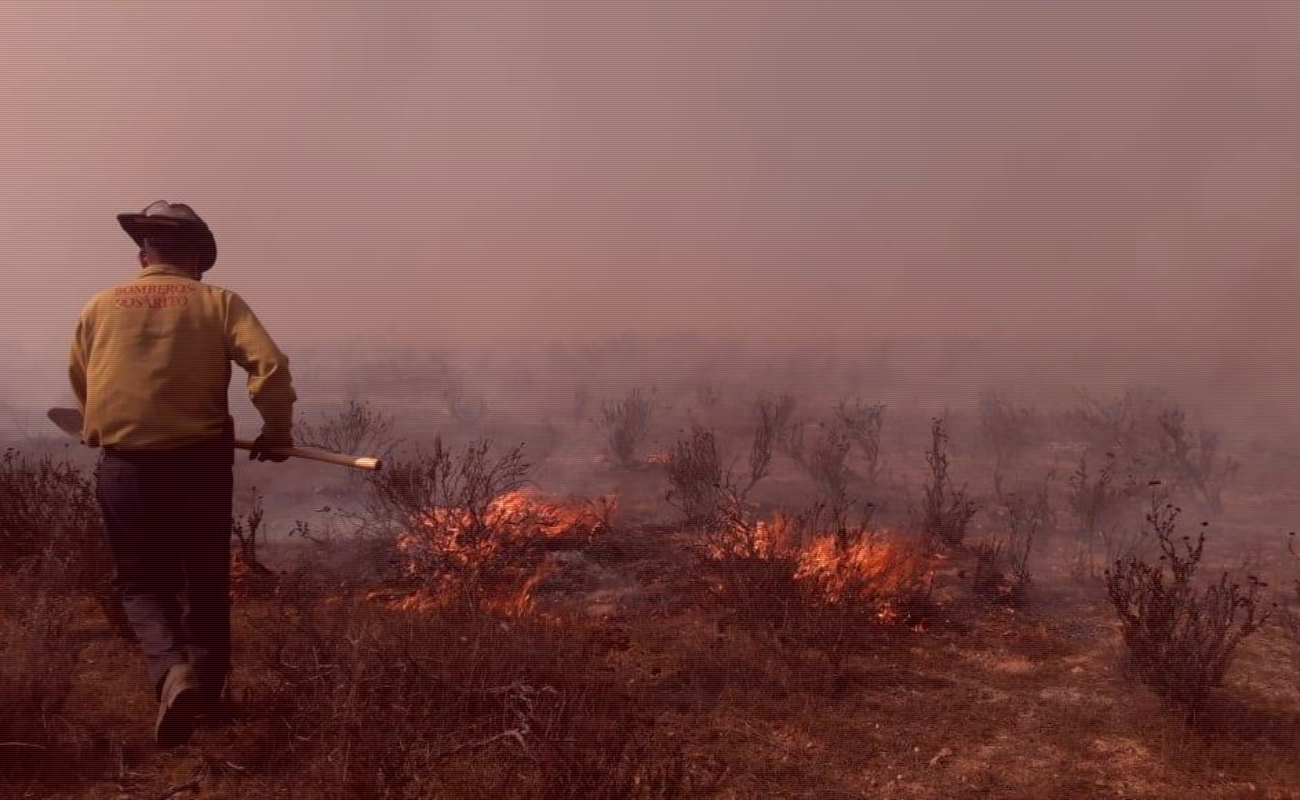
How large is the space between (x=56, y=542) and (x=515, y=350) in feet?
130

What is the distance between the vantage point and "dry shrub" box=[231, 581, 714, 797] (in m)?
2.81

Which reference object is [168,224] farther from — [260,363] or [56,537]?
[56,537]

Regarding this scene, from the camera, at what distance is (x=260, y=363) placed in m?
3.13

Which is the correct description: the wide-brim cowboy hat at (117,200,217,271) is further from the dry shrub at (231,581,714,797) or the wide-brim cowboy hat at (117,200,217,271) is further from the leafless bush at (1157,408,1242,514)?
the leafless bush at (1157,408,1242,514)

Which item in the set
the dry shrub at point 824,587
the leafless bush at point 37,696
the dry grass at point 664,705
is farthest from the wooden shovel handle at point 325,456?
the dry shrub at point 824,587

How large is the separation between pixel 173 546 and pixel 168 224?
1.48 meters

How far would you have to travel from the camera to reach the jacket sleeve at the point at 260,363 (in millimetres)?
3125

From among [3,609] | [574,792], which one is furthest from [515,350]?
[574,792]

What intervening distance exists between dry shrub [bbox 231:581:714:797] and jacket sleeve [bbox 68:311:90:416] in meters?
1.41

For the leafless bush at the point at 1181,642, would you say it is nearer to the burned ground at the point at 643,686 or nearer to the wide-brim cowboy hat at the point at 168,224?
the burned ground at the point at 643,686

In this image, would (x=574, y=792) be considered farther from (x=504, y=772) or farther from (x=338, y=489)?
(x=338, y=489)

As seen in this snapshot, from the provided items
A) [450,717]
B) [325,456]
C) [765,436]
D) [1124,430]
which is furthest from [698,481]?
[1124,430]

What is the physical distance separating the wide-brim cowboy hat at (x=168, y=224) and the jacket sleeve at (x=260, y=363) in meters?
0.42

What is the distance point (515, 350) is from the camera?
44.0 metres
